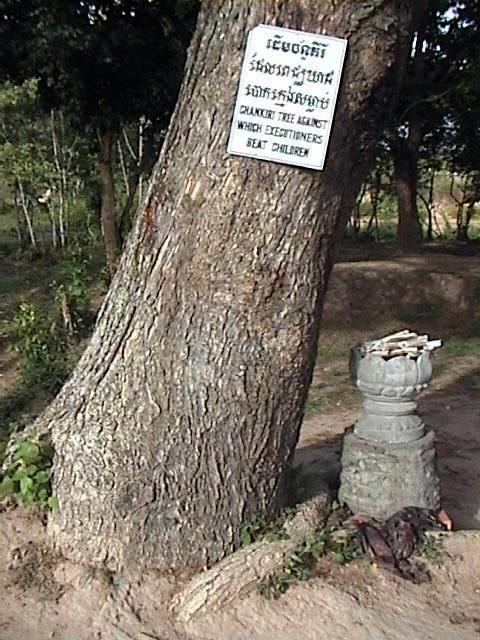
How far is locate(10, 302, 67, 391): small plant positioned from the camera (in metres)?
5.80

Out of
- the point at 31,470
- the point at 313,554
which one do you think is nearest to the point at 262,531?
the point at 313,554

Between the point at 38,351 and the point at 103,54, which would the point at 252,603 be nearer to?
the point at 38,351

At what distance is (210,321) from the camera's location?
7.71 feet

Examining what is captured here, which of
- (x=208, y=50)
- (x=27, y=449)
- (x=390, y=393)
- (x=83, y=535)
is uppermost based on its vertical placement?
(x=208, y=50)

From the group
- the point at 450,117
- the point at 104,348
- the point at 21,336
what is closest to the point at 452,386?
the point at 21,336

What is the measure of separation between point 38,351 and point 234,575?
4.02 metres

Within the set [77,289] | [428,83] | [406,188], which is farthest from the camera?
[406,188]

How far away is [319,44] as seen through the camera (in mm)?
2184

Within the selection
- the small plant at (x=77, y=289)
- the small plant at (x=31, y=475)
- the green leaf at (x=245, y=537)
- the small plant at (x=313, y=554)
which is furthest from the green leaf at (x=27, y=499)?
the small plant at (x=77, y=289)

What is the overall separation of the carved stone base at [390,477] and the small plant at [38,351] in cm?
338

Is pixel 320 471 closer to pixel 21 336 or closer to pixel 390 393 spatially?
pixel 390 393

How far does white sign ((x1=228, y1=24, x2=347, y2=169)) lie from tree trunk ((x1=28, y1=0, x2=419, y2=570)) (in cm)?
4

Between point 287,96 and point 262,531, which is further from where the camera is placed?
point 262,531

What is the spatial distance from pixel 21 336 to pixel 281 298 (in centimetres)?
465
